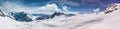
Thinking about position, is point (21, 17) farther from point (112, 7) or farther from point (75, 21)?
point (112, 7)

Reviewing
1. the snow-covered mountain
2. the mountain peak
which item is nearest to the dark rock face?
the snow-covered mountain

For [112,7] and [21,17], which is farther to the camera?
[21,17]

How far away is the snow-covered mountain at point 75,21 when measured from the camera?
9.91ft

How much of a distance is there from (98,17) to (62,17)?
401 mm

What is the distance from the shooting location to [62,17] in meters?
3.08

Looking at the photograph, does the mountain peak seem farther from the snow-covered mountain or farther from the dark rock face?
the dark rock face

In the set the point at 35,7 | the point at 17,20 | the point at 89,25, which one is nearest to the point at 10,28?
the point at 17,20

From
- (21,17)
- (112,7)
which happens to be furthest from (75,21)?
(21,17)

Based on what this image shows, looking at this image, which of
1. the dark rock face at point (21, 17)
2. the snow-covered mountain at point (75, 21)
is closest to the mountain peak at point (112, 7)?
the snow-covered mountain at point (75, 21)

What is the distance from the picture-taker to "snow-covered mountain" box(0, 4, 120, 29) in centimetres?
302

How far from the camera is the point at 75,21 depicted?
3.07 metres

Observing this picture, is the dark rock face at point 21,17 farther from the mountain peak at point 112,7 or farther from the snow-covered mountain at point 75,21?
the mountain peak at point 112,7

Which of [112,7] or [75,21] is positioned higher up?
[112,7]

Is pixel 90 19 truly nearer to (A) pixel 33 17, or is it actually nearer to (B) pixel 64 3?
(B) pixel 64 3
